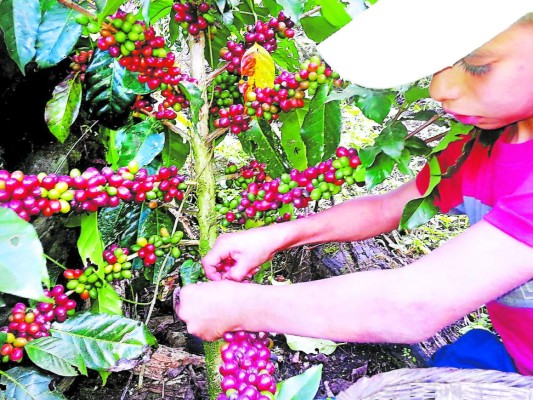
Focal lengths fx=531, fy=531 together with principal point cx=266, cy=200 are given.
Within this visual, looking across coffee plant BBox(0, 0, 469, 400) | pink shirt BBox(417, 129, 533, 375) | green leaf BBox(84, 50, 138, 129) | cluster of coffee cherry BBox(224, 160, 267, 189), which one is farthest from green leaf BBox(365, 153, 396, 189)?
green leaf BBox(84, 50, 138, 129)

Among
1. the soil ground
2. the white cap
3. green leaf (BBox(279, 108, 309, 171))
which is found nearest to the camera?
the white cap

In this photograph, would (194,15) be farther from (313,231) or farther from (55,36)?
(313,231)

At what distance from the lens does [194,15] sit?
134 cm

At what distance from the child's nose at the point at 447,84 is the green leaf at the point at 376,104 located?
22 centimetres

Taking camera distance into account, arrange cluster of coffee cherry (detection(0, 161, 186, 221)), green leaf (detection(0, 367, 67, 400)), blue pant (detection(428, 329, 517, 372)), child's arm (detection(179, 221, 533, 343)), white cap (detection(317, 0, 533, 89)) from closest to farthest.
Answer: white cap (detection(317, 0, 533, 89))
child's arm (detection(179, 221, 533, 343))
cluster of coffee cherry (detection(0, 161, 186, 221))
green leaf (detection(0, 367, 67, 400))
blue pant (detection(428, 329, 517, 372))

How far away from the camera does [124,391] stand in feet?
5.46

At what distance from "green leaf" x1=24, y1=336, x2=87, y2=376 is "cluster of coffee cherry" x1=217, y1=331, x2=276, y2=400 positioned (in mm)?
332

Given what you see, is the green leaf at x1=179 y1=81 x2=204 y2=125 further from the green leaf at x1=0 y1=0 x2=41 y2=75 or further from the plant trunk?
the green leaf at x1=0 y1=0 x2=41 y2=75

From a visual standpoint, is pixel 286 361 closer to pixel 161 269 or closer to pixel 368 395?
pixel 161 269

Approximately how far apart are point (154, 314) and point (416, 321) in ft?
4.17

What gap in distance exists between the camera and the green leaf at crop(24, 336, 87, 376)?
3.73 ft

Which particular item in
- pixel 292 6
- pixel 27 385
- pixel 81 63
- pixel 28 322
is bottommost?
pixel 27 385

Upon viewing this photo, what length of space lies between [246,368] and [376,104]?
0.63 metres

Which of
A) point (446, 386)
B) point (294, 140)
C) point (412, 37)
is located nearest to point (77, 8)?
point (294, 140)
